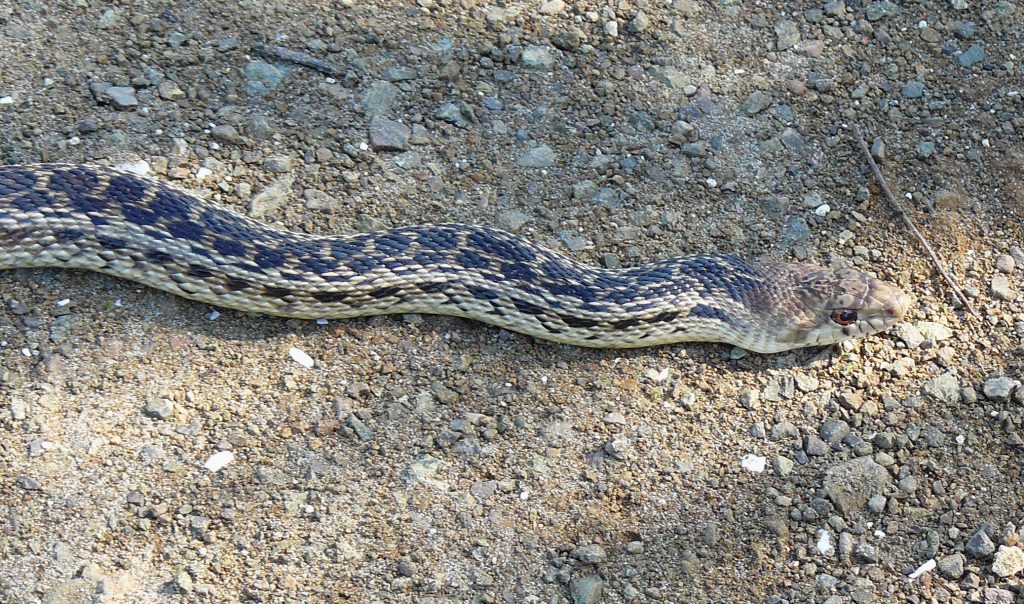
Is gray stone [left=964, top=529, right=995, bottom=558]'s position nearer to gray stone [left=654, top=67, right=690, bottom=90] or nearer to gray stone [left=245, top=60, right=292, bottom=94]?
gray stone [left=654, top=67, right=690, bottom=90]

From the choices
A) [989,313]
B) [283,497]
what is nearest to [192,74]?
[283,497]

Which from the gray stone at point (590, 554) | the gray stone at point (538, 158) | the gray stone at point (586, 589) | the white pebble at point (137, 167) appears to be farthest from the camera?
the gray stone at point (538, 158)

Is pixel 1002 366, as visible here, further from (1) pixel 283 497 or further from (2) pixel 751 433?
(1) pixel 283 497

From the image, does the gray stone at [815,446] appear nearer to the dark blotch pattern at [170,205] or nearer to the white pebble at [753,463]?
the white pebble at [753,463]

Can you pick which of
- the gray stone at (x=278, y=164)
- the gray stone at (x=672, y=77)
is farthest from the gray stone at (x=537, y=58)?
the gray stone at (x=278, y=164)

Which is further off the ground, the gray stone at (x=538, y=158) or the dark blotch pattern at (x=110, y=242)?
the dark blotch pattern at (x=110, y=242)

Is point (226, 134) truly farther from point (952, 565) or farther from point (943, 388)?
point (952, 565)

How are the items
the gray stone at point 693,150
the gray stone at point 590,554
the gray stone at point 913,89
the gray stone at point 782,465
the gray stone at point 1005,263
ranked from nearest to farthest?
the gray stone at point 590,554, the gray stone at point 782,465, the gray stone at point 1005,263, the gray stone at point 693,150, the gray stone at point 913,89

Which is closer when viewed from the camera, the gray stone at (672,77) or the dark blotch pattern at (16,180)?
the dark blotch pattern at (16,180)
